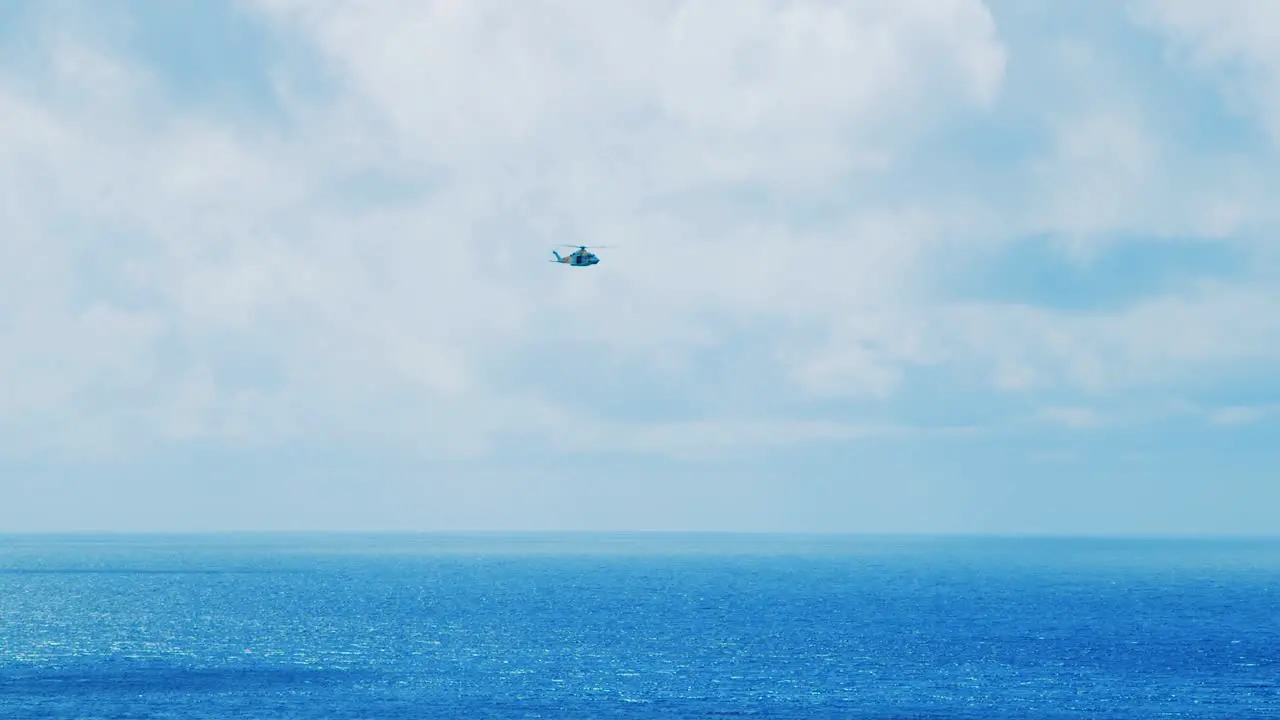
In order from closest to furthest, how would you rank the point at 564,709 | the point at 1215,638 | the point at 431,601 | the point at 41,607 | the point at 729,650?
1. the point at 564,709
2. the point at 729,650
3. the point at 1215,638
4. the point at 41,607
5. the point at 431,601

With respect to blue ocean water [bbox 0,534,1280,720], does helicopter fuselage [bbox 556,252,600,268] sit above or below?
above

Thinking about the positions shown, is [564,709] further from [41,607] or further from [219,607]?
[41,607]

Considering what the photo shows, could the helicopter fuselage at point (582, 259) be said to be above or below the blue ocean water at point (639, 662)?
above

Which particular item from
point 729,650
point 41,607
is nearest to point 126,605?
point 41,607

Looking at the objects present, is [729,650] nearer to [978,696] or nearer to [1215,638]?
[978,696]

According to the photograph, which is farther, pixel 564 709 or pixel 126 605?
pixel 126 605

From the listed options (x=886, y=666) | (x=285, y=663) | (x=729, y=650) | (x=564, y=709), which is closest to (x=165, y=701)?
(x=285, y=663)

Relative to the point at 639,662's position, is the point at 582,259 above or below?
above

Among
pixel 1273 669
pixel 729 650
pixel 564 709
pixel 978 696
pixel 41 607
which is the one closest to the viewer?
pixel 564 709

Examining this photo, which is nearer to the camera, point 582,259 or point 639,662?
point 582,259
